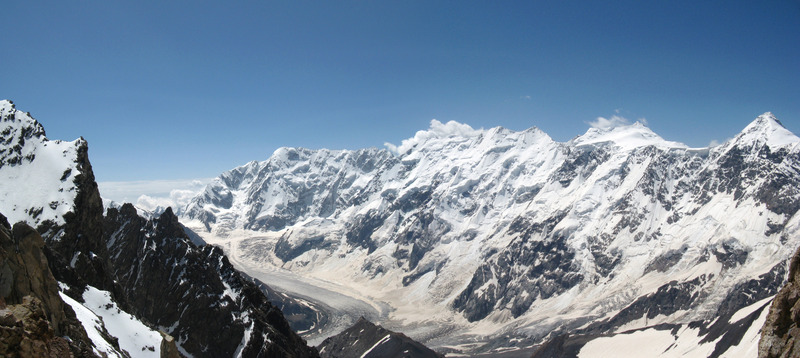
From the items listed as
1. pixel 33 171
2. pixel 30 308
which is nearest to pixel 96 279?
pixel 33 171

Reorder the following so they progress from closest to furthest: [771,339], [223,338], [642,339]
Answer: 1. [771,339]
2. [223,338]
3. [642,339]

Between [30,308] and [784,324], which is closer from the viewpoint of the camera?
[30,308]

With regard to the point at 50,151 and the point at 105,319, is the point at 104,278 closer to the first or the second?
the point at 105,319

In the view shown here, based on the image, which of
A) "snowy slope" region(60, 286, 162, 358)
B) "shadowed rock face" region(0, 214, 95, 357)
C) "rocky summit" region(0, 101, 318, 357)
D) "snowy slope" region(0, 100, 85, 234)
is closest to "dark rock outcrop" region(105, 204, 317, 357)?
"rocky summit" region(0, 101, 318, 357)

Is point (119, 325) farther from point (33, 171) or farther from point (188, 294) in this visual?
point (188, 294)

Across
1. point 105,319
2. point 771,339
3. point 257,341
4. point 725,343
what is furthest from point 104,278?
point 725,343

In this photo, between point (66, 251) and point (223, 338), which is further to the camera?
point (223, 338)

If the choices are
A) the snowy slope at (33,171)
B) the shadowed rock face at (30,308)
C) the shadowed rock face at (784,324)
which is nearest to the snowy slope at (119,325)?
the shadowed rock face at (30,308)
